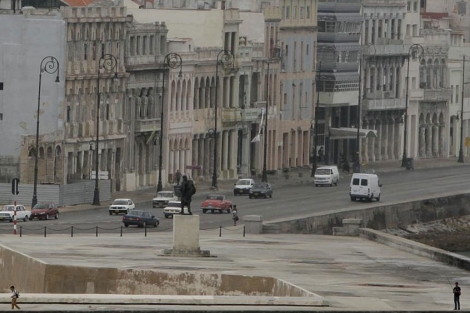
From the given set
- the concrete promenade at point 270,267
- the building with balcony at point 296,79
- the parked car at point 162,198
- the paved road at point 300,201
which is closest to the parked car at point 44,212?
the paved road at point 300,201

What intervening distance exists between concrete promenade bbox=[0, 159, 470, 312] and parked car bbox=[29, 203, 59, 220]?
10278 millimetres

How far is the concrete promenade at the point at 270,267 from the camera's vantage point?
78.8 metres

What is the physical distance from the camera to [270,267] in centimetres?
9394

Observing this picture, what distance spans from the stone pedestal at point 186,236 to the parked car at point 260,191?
2050 inches

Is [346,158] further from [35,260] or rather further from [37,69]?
[35,260]

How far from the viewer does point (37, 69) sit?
143000mm

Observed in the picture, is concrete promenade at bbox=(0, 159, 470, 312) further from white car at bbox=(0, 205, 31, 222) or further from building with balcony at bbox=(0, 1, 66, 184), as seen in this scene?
building with balcony at bbox=(0, 1, 66, 184)

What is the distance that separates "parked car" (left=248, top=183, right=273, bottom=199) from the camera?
148m

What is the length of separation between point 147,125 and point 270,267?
61.0m

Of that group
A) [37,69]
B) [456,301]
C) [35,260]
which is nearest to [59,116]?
[37,69]

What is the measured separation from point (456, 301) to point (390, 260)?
2052cm

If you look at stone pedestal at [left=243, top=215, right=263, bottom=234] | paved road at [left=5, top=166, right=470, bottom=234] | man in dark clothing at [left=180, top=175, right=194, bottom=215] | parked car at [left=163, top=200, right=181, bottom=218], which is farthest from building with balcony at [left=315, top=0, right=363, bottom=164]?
man in dark clothing at [left=180, top=175, right=194, bottom=215]

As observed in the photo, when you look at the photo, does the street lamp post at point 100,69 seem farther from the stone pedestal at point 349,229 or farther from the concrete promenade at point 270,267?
the concrete promenade at point 270,267

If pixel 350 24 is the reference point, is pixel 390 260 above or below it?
below
